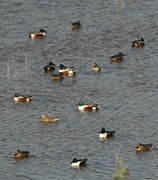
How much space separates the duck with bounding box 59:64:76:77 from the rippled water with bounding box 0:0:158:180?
41cm

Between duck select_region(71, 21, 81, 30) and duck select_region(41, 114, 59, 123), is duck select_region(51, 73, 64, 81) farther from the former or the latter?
duck select_region(71, 21, 81, 30)

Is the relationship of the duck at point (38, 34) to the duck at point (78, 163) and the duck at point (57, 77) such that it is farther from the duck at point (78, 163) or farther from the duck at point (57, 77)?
the duck at point (78, 163)

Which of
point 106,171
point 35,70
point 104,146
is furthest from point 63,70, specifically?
point 106,171

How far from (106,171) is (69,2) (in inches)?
1289

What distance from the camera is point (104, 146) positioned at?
5438 cm

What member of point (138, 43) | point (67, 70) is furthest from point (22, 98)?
point (138, 43)

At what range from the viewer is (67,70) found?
65500mm

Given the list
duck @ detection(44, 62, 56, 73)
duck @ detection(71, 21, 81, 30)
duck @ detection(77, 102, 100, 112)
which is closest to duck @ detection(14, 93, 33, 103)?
A: duck @ detection(77, 102, 100, 112)

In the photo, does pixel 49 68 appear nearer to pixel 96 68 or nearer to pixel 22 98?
pixel 96 68

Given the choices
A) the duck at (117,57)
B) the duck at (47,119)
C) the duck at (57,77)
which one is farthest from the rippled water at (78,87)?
the duck at (57,77)

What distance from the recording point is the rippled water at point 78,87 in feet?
172

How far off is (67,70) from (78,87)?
77.4 inches

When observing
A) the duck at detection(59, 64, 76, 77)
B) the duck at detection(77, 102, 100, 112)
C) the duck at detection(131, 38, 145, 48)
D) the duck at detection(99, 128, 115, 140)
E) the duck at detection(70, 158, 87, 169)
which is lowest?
the duck at detection(70, 158, 87, 169)

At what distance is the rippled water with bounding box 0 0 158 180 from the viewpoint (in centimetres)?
5250
